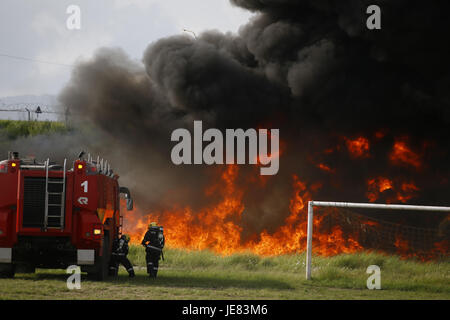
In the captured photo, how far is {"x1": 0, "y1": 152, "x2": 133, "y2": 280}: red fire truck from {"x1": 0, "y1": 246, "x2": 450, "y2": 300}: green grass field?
0.62m

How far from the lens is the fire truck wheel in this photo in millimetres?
14914

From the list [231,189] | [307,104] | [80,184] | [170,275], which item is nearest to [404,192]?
[307,104]

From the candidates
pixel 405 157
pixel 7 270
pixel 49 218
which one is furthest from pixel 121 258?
pixel 405 157

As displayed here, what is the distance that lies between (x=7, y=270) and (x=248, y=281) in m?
6.10

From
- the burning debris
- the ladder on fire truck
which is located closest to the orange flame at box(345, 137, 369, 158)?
the burning debris

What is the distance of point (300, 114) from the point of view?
86.7 ft

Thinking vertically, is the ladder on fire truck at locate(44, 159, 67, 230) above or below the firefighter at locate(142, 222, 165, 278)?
above

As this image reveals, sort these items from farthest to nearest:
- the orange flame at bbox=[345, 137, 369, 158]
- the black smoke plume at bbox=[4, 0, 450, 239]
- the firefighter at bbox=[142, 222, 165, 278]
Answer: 1. the orange flame at bbox=[345, 137, 369, 158]
2. the black smoke plume at bbox=[4, 0, 450, 239]
3. the firefighter at bbox=[142, 222, 165, 278]

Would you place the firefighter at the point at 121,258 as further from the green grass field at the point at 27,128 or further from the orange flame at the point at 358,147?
the green grass field at the point at 27,128

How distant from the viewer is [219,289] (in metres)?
14.2

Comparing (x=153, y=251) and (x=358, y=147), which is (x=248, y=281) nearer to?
(x=153, y=251)

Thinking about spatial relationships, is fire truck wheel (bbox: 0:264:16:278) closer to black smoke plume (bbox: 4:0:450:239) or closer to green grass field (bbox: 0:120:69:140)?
black smoke plume (bbox: 4:0:450:239)

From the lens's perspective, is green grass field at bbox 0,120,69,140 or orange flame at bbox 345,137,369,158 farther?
green grass field at bbox 0,120,69,140
